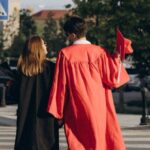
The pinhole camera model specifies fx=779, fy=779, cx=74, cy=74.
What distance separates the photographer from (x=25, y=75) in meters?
7.32

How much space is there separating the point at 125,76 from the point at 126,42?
35cm

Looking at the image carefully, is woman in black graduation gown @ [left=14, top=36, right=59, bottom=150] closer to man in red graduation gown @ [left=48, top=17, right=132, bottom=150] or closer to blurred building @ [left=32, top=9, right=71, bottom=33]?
man in red graduation gown @ [left=48, top=17, right=132, bottom=150]

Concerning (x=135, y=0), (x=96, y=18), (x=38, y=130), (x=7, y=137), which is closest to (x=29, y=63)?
(x=38, y=130)

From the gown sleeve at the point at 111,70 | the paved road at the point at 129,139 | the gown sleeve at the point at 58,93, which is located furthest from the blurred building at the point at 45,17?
the gown sleeve at the point at 58,93

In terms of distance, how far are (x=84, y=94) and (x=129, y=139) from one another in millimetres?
7390

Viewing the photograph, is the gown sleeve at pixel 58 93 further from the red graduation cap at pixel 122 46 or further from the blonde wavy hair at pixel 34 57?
the red graduation cap at pixel 122 46

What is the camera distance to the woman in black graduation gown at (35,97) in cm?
728

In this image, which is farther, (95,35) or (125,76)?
(95,35)

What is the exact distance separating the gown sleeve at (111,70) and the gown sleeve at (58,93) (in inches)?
14.8

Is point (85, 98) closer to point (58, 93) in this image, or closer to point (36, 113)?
point (58, 93)

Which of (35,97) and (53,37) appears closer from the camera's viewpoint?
(35,97)

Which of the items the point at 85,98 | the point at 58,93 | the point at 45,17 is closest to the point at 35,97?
the point at 58,93

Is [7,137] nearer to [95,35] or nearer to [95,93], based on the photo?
[95,93]

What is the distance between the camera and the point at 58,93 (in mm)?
7168
